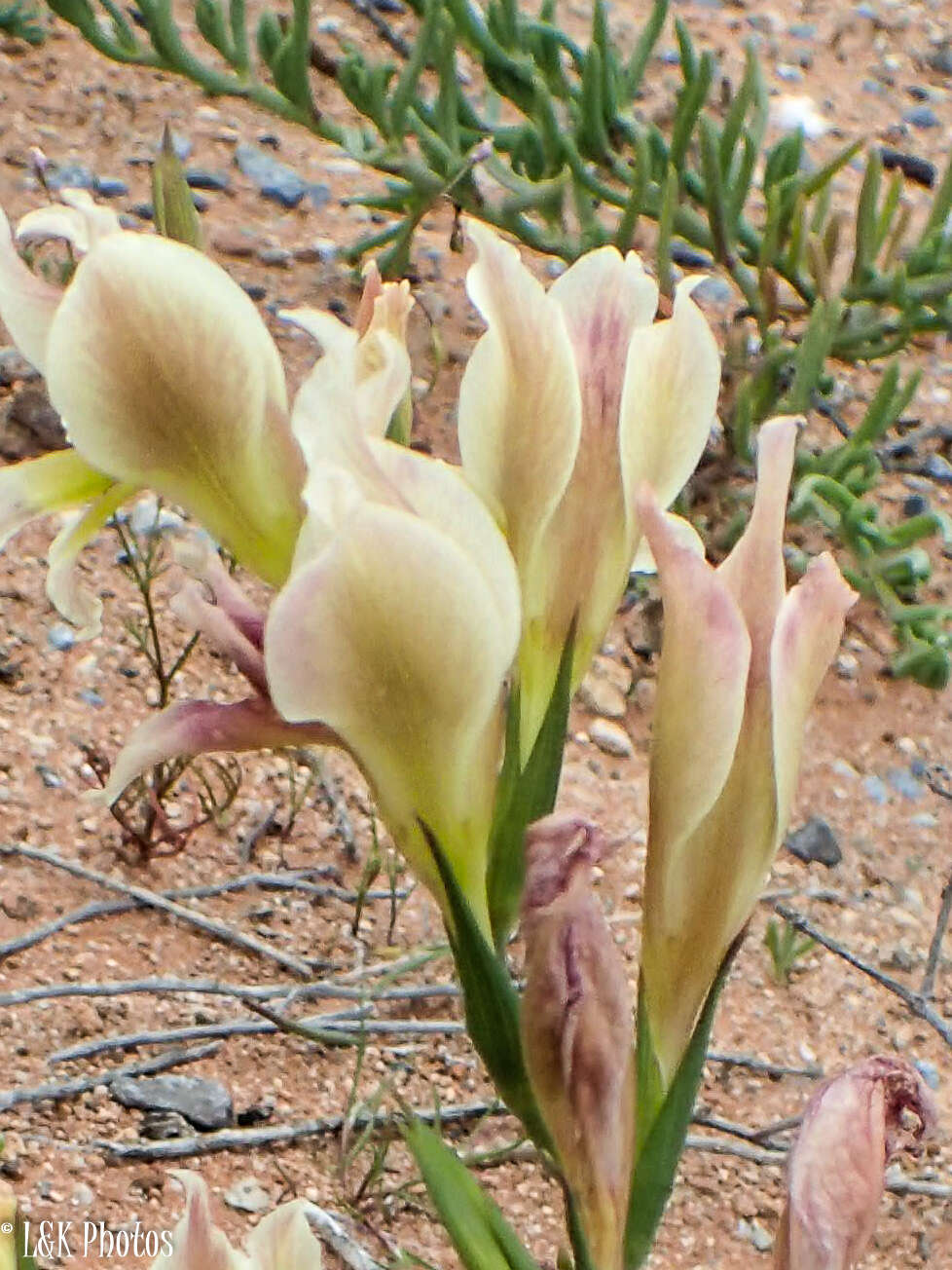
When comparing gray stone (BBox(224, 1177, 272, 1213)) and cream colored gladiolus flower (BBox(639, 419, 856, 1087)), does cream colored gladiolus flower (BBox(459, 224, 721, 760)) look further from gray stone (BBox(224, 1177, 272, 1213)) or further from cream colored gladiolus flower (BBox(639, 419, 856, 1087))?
gray stone (BBox(224, 1177, 272, 1213))

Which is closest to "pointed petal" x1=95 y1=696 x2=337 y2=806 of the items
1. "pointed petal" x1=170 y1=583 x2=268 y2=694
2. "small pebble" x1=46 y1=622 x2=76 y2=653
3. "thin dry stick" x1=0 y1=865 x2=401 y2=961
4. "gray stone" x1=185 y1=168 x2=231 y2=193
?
"pointed petal" x1=170 y1=583 x2=268 y2=694

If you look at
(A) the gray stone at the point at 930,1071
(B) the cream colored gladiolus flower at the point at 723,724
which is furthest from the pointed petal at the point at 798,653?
(A) the gray stone at the point at 930,1071

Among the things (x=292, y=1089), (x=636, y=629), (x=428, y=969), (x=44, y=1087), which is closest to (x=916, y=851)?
(x=636, y=629)

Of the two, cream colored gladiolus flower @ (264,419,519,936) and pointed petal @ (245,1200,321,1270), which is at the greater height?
cream colored gladiolus flower @ (264,419,519,936)

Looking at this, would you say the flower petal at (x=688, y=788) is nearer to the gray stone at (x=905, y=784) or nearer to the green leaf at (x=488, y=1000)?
the green leaf at (x=488, y=1000)

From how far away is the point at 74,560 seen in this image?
0.78 metres

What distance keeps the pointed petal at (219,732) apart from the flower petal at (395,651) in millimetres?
37

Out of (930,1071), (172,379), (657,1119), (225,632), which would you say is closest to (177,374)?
(172,379)

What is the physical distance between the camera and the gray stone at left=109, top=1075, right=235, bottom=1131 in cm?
143

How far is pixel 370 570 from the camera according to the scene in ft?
1.81

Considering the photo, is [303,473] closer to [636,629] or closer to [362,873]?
[362,873]

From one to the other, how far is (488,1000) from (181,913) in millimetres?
985

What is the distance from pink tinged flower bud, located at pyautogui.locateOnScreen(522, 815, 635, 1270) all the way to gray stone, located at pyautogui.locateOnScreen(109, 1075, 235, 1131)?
2.80 feet

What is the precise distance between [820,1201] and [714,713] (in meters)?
0.18
